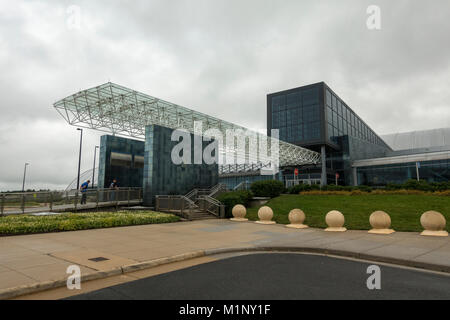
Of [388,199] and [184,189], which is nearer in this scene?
[388,199]

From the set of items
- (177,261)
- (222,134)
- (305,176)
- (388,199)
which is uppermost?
(222,134)

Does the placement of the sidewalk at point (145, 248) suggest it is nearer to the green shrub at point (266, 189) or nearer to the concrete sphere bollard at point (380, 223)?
the concrete sphere bollard at point (380, 223)

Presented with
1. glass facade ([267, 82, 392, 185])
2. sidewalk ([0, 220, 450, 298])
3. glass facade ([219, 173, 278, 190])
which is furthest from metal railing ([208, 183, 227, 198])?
glass facade ([219, 173, 278, 190])

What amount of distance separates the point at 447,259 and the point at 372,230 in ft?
17.4

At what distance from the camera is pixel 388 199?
61.7 ft

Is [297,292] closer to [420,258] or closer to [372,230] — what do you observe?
[420,258]

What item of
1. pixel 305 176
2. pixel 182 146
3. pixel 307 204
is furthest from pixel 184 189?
pixel 305 176

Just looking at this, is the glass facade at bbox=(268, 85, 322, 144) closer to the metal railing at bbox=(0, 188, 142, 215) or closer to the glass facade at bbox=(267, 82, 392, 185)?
the glass facade at bbox=(267, 82, 392, 185)

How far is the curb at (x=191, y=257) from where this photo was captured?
192 inches

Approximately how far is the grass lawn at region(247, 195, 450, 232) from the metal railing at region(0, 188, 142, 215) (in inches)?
372

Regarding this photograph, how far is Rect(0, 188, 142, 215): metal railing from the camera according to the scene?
14994 mm

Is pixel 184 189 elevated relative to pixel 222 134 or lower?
lower

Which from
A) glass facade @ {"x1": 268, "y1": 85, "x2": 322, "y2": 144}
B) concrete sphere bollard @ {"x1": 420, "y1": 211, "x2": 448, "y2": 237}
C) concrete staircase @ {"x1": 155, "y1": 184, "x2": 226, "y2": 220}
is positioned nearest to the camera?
concrete sphere bollard @ {"x1": 420, "y1": 211, "x2": 448, "y2": 237}
